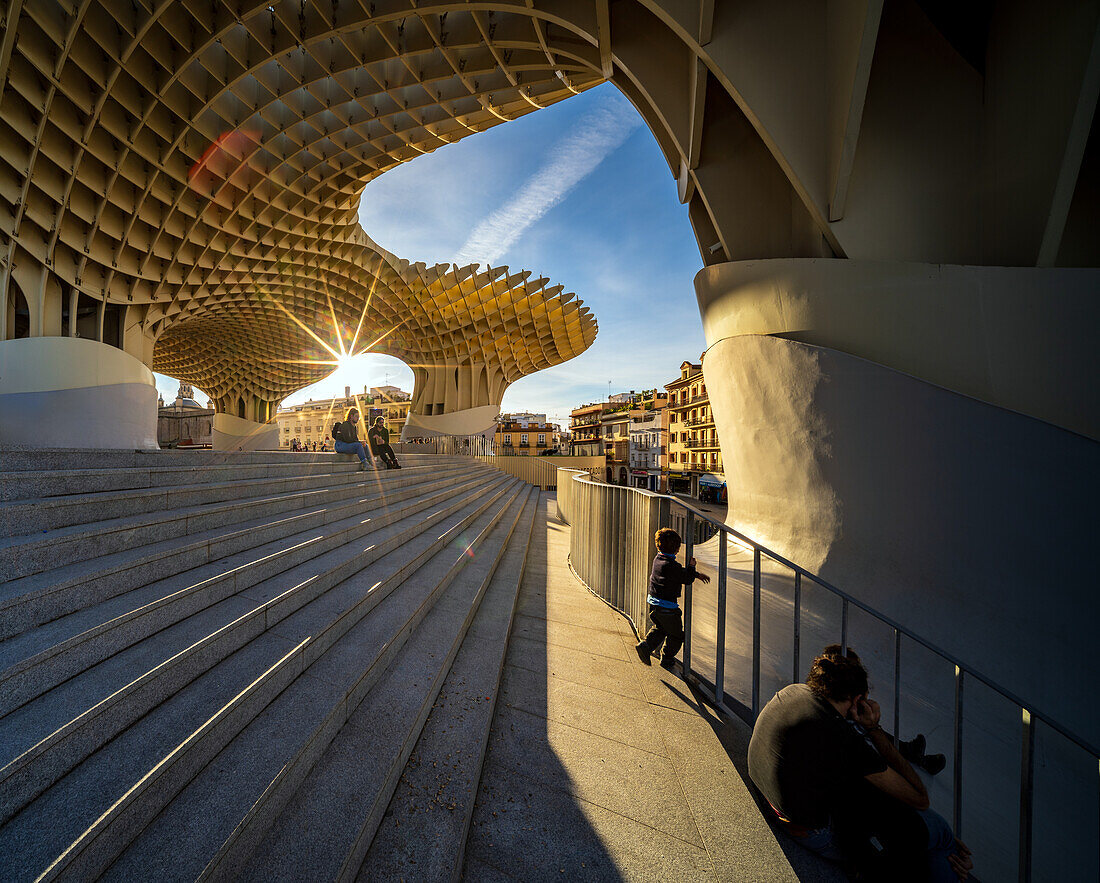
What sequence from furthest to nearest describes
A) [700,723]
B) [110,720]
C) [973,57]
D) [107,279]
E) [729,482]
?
[107,279] → [729,482] → [973,57] → [700,723] → [110,720]

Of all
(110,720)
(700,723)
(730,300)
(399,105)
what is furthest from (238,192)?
(700,723)

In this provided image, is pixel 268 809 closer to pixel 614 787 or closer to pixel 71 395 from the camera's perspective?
pixel 614 787

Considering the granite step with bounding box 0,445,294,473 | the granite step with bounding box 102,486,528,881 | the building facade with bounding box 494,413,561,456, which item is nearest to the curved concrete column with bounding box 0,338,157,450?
the granite step with bounding box 0,445,294,473

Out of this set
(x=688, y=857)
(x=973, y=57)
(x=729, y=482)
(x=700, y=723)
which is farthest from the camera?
(x=729, y=482)

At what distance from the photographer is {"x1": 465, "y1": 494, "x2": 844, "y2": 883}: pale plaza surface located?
1.59 metres

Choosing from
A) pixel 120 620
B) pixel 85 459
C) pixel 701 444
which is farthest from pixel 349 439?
pixel 701 444

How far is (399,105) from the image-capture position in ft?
36.1

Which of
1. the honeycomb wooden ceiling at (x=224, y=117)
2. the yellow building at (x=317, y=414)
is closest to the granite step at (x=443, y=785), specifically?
the honeycomb wooden ceiling at (x=224, y=117)

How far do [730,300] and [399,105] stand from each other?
39.1ft

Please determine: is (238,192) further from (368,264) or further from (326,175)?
(368,264)

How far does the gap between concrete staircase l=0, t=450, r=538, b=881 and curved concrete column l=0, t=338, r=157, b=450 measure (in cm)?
1183

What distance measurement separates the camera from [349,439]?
783cm

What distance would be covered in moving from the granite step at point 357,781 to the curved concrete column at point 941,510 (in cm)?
359

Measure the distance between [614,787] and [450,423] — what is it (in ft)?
90.0
